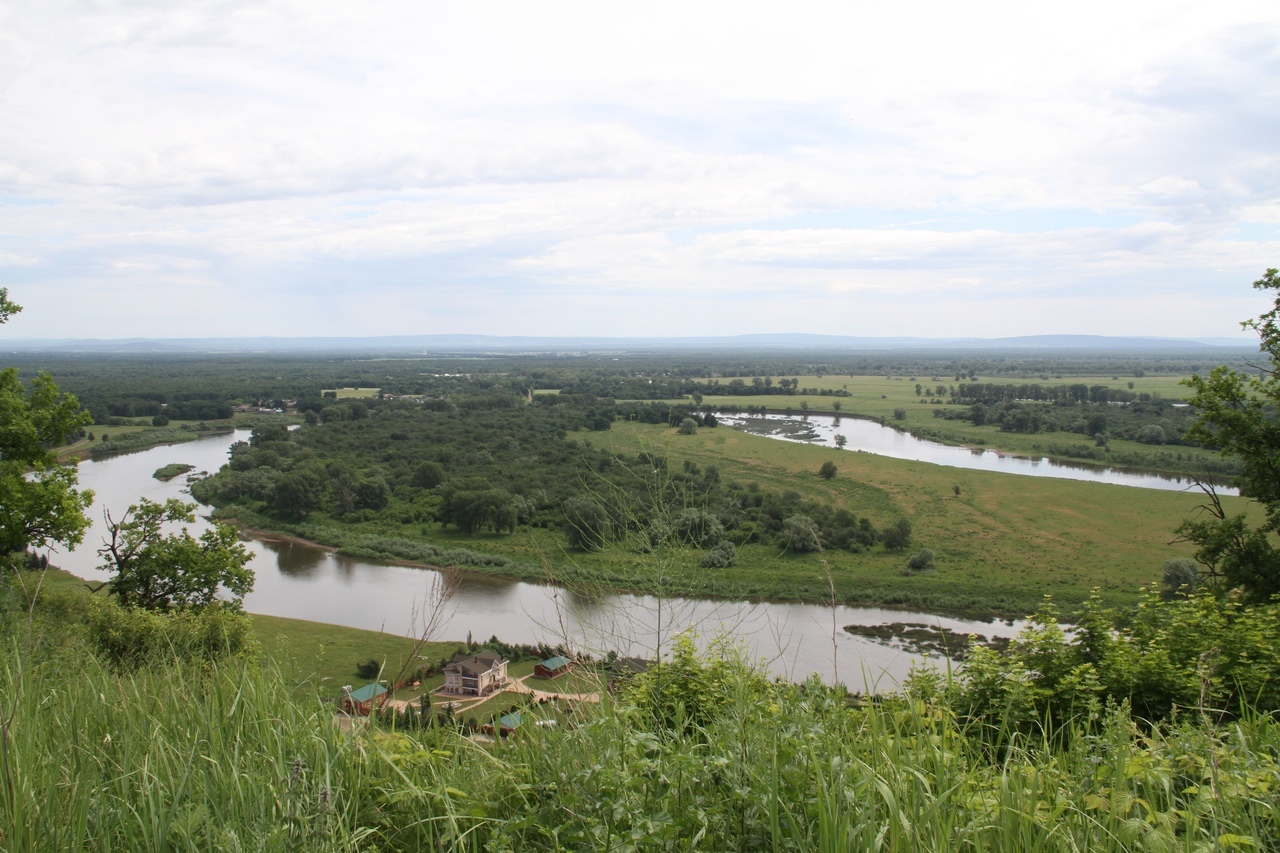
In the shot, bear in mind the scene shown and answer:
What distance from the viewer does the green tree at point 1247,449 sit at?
764cm

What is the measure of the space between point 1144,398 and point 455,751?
63697mm

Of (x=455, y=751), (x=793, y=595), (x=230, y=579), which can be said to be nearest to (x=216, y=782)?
(x=455, y=751)

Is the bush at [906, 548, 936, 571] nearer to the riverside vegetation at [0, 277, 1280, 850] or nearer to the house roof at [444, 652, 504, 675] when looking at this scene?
the house roof at [444, 652, 504, 675]

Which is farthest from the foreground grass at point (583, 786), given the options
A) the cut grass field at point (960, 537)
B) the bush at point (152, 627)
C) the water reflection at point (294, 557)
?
the water reflection at point (294, 557)

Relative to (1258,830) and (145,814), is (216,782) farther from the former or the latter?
(1258,830)

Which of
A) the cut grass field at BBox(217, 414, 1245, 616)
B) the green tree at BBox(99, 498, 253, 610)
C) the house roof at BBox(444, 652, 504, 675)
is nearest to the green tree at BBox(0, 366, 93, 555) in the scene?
the green tree at BBox(99, 498, 253, 610)

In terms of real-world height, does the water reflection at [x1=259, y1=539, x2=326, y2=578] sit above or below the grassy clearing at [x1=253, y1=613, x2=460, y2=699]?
below

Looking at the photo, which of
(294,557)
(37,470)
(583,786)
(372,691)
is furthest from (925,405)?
(583,786)

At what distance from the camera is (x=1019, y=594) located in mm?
19484

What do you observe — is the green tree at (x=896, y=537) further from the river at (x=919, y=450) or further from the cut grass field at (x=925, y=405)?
the cut grass field at (x=925, y=405)

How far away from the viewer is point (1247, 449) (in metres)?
7.72

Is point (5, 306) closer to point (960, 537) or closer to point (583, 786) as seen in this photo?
point (583, 786)

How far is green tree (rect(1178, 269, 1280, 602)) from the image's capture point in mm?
7641

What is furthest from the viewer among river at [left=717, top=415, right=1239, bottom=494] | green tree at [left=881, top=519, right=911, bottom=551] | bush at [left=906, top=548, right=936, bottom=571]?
river at [left=717, top=415, right=1239, bottom=494]
